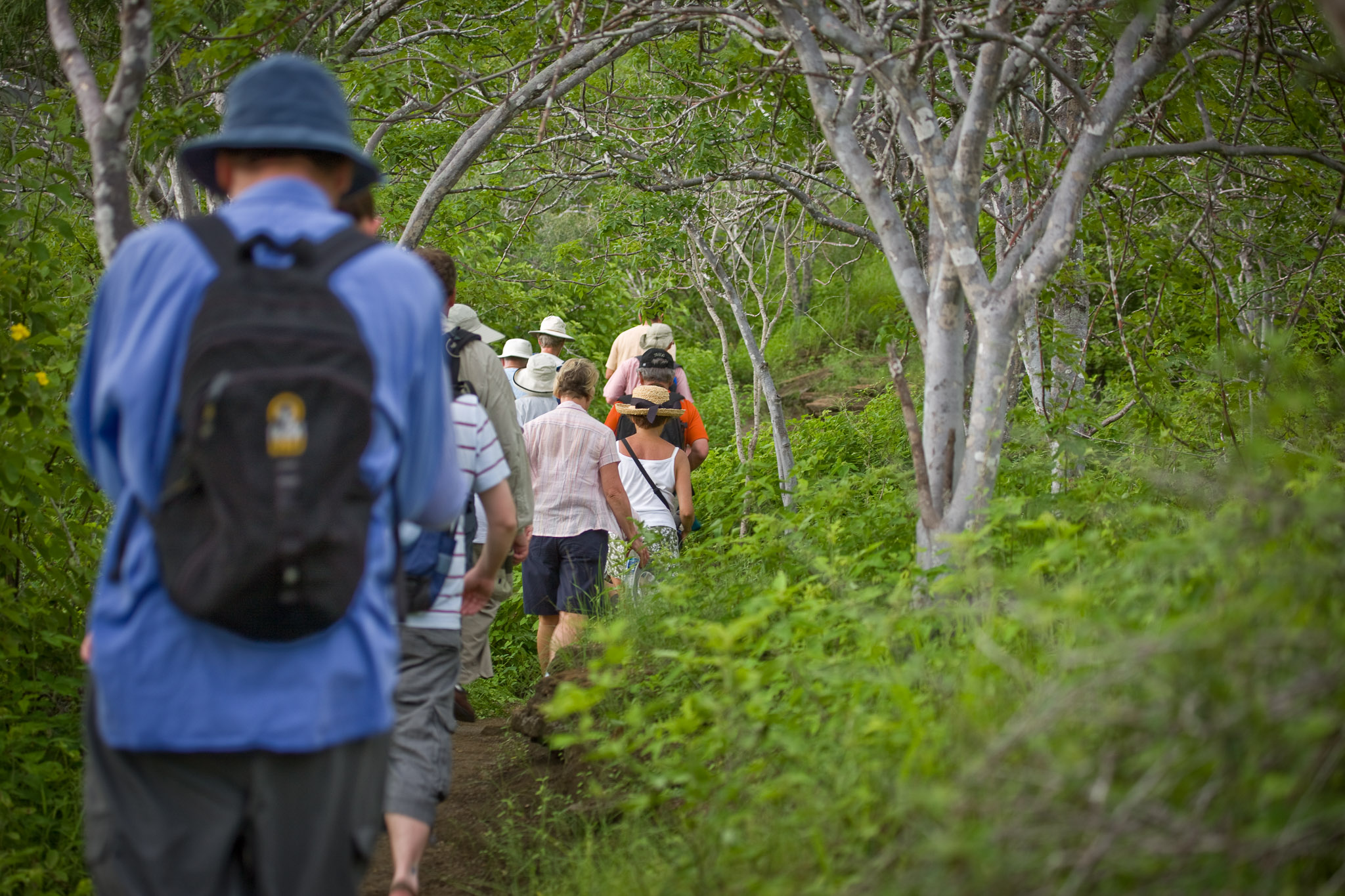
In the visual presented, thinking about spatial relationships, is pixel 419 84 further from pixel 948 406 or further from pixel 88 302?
pixel 948 406

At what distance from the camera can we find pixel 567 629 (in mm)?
5910

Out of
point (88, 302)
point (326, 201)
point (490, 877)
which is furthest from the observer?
point (88, 302)

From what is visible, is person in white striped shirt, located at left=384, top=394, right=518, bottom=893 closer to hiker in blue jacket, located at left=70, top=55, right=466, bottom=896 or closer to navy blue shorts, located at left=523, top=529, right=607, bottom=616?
hiker in blue jacket, located at left=70, top=55, right=466, bottom=896

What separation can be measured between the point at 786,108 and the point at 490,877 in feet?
16.4

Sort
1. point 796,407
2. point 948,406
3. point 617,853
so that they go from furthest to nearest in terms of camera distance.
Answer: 1. point 796,407
2. point 948,406
3. point 617,853

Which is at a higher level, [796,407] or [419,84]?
[419,84]

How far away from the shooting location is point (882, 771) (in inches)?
94.4

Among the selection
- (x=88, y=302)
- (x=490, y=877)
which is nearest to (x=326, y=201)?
(x=490, y=877)

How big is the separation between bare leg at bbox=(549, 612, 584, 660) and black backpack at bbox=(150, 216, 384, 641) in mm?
4043

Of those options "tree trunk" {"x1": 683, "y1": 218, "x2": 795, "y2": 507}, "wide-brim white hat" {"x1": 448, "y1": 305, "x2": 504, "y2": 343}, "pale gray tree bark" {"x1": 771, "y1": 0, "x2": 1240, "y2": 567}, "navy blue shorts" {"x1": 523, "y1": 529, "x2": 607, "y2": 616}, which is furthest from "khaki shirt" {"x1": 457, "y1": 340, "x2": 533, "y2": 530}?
"tree trunk" {"x1": 683, "y1": 218, "x2": 795, "y2": 507}

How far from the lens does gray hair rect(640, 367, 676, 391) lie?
7070 millimetres

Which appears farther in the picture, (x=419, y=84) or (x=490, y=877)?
(x=419, y=84)

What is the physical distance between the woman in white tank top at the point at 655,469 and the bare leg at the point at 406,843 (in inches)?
136

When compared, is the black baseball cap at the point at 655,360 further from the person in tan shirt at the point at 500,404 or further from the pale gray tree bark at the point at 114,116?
the pale gray tree bark at the point at 114,116
